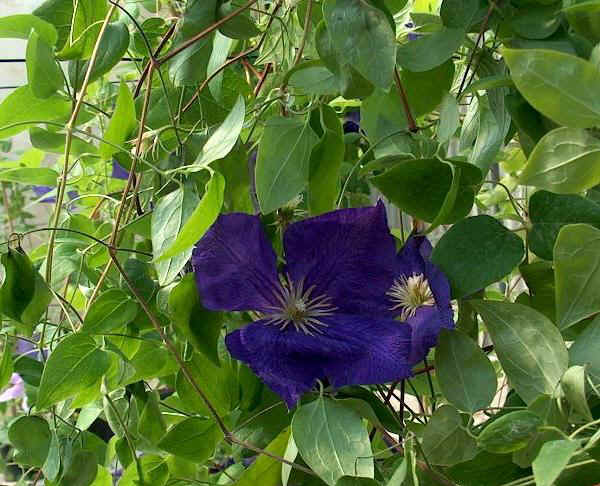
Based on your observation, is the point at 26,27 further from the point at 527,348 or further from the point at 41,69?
the point at 527,348

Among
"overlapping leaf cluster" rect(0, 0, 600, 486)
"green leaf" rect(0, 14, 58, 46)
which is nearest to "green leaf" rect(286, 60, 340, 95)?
"overlapping leaf cluster" rect(0, 0, 600, 486)

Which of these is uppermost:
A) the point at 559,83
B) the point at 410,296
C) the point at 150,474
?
the point at 559,83

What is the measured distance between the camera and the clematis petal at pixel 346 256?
30cm

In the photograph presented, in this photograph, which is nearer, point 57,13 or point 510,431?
point 510,431

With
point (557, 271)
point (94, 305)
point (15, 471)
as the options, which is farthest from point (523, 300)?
point (15, 471)

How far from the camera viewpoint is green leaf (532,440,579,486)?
0.18 meters

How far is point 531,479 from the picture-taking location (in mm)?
278

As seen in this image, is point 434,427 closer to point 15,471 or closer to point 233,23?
point 233,23

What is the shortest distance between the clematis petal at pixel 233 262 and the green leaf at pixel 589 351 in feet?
0.36

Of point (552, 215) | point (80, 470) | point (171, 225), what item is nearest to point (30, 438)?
point (80, 470)

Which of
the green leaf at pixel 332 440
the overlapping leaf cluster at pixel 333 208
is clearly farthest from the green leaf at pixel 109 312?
the green leaf at pixel 332 440

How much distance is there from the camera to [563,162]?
0.81 feet

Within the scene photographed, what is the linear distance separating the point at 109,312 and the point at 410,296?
126 mm

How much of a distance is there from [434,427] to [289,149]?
11cm
